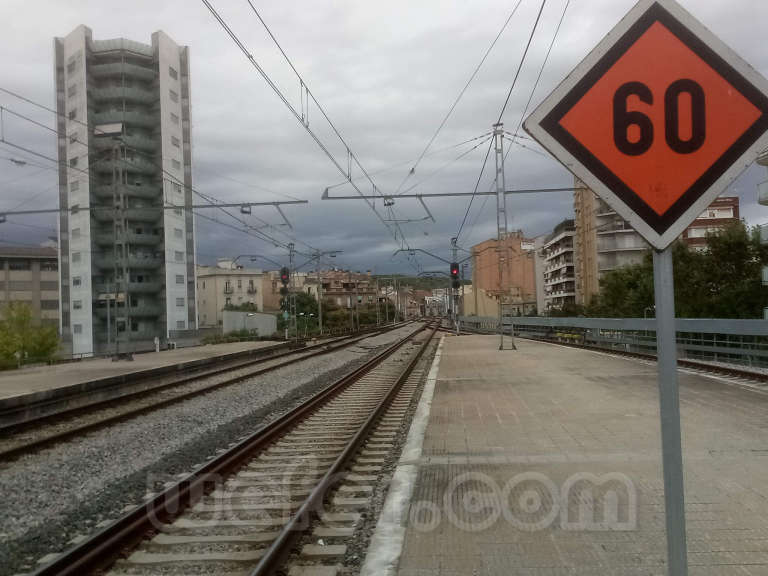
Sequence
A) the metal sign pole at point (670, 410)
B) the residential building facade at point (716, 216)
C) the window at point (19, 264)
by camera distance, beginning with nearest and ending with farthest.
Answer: the metal sign pole at point (670, 410), the residential building facade at point (716, 216), the window at point (19, 264)

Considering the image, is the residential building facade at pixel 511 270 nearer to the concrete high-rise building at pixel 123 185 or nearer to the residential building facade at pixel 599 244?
the residential building facade at pixel 599 244

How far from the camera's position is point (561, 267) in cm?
9744

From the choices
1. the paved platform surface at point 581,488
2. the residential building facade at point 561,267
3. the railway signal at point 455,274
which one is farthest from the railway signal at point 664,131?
the residential building facade at point 561,267

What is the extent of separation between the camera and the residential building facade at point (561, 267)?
9444 centimetres

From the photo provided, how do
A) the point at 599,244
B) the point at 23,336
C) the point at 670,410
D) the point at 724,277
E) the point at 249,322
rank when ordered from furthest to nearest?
the point at 599,244, the point at 249,322, the point at 23,336, the point at 724,277, the point at 670,410

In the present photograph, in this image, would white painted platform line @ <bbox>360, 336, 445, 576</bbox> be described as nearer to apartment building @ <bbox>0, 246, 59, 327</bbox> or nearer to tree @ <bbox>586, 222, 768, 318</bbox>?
tree @ <bbox>586, 222, 768, 318</bbox>

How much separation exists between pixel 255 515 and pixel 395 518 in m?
1.34

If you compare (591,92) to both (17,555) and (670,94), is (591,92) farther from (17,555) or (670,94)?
(17,555)

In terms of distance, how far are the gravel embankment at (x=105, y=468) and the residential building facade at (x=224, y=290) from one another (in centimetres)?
9419

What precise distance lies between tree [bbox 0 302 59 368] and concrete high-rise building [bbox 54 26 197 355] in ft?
28.0

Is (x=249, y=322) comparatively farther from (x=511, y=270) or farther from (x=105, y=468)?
(x=105, y=468)

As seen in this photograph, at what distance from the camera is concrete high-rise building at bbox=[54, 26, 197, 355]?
5691 centimetres

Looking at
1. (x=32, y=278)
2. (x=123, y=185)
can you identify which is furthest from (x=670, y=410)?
(x=32, y=278)

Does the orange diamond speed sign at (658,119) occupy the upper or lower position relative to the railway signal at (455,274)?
lower
